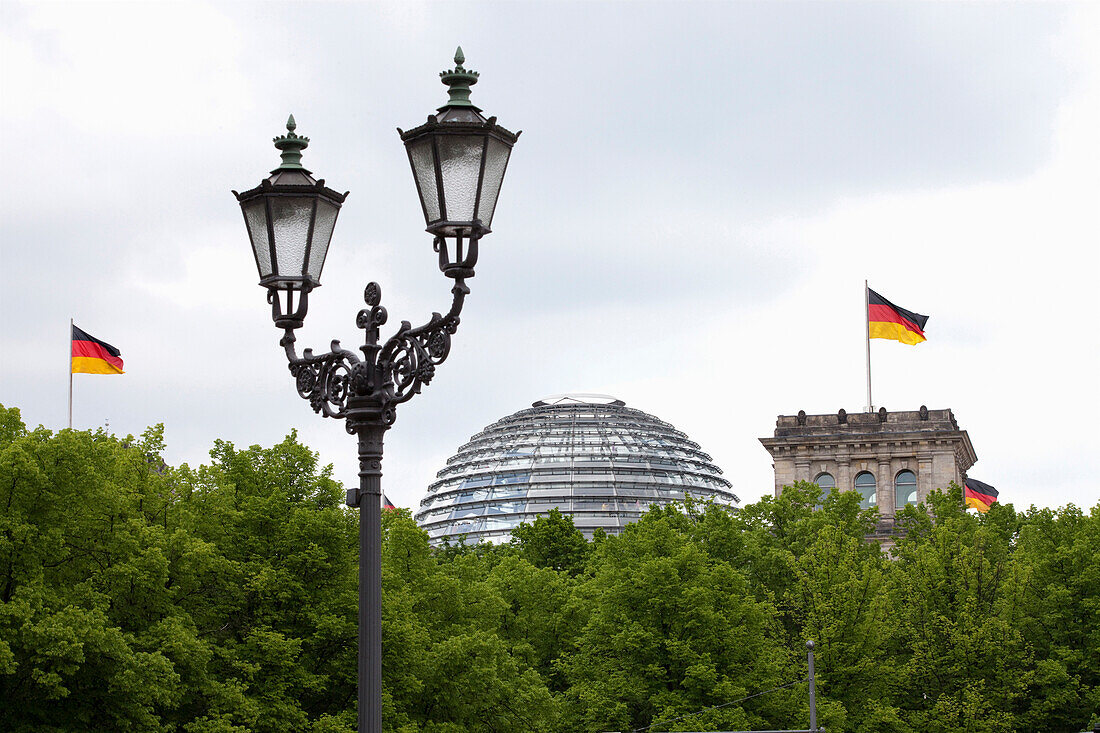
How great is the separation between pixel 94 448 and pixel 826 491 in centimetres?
7159

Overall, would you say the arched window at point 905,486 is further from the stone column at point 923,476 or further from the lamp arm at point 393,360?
the lamp arm at point 393,360

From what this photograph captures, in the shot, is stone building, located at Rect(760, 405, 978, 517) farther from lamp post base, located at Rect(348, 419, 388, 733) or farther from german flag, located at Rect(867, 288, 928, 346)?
lamp post base, located at Rect(348, 419, 388, 733)

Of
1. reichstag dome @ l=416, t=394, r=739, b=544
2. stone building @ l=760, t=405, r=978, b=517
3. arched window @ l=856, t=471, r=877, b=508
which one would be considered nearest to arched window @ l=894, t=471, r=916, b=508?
stone building @ l=760, t=405, r=978, b=517

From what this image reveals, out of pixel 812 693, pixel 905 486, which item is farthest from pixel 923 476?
pixel 812 693

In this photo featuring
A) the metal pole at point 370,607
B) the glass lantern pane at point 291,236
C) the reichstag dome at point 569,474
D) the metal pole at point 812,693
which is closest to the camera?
the metal pole at point 370,607

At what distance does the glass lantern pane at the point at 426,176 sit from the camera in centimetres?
1254

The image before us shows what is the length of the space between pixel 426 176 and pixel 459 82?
91 centimetres

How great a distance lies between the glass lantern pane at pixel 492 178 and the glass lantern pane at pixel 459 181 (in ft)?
0.25

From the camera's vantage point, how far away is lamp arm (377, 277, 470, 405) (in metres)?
12.9

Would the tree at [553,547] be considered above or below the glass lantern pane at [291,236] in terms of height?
above

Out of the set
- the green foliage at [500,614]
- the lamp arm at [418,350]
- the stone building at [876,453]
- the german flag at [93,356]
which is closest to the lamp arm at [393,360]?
the lamp arm at [418,350]

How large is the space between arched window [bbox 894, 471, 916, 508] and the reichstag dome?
39738 millimetres

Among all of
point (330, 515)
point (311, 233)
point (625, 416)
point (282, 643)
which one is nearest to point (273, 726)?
point (282, 643)

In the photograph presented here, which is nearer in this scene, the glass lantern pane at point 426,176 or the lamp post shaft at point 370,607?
the lamp post shaft at point 370,607
